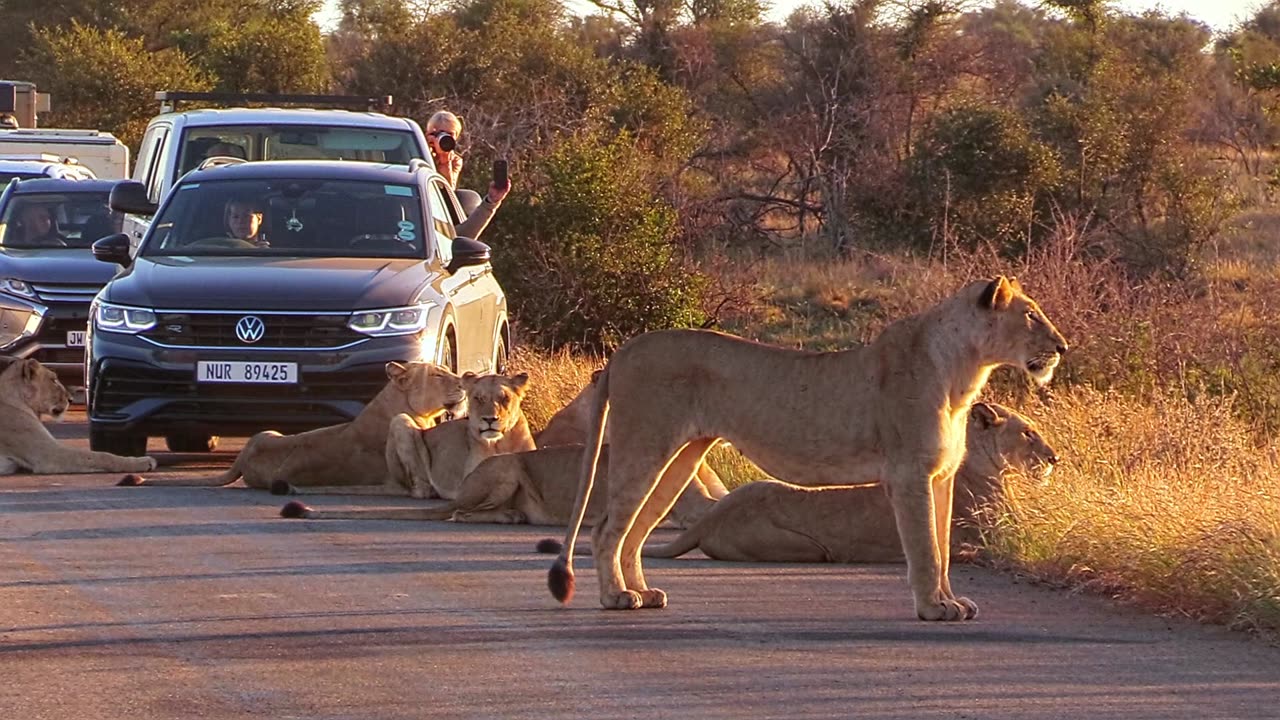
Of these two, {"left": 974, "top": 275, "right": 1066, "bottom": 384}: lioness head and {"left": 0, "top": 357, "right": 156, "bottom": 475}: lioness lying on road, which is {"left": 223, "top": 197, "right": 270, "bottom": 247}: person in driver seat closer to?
{"left": 0, "top": 357, "right": 156, "bottom": 475}: lioness lying on road

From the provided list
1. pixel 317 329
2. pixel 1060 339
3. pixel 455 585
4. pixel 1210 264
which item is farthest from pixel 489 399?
→ pixel 1210 264

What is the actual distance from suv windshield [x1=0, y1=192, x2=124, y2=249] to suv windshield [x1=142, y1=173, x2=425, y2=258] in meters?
5.06

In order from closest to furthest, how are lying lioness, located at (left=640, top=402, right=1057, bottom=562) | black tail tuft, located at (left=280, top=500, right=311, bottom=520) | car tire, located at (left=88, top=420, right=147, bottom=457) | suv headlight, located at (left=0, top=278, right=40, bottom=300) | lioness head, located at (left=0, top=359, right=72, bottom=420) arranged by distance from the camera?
lying lioness, located at (left=640, top=402, right=1057, bottom=562) < black tail tuft, located at (left=280, top=500, right=311, bottom=520) < car tire, located at (left=88, top=420, right=147, bottom=457) < lioness head, located at (left=0, top=359, right=72, bottom=420) < suv headlight, located at (left=0, top=278, right=40, bottom=300)

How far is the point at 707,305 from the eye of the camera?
20547 mm

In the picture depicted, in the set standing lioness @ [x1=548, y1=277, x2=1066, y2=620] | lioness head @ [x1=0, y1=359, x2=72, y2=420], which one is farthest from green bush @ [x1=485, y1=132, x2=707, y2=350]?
standing lioness @ [x1=548, y1=277, x2=1066, y2=620]

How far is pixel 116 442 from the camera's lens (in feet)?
41.4

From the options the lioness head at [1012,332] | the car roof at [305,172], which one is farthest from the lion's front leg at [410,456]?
the lioness head at [1012,332]

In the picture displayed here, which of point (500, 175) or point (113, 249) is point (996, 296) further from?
point (500, 175)

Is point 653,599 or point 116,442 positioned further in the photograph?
point 116,442

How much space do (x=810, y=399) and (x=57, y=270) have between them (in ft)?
33.5

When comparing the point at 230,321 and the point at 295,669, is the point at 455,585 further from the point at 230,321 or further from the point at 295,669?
the point at 230,321

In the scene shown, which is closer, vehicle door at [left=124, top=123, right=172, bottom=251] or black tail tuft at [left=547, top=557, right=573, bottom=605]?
black tail tuft at [left=547, top=557, right=573, bottom=605]

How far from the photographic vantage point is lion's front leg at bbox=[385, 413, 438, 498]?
1161 cm

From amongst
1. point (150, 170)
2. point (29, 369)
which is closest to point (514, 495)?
point (29, 369)
